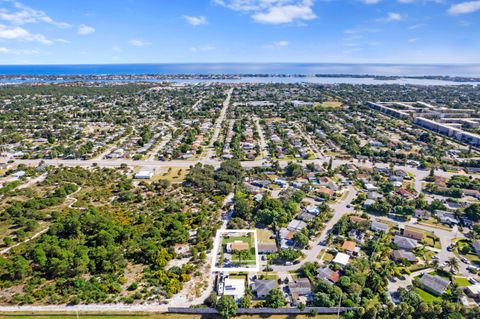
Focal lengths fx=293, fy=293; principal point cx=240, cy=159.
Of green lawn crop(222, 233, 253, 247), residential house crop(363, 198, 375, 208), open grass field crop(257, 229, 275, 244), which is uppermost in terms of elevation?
residential house crop(363, 198, 375, 208)

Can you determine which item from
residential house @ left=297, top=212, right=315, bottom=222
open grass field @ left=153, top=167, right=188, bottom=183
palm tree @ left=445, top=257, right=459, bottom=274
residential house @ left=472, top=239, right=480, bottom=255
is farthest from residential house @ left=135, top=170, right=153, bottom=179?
A: residential house @ left=472, top=239, right=480, bottom=255

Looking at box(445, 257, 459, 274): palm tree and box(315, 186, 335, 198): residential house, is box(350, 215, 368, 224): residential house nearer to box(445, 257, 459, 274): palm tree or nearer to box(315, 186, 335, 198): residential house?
box(315, 186, 335, 198): residential house

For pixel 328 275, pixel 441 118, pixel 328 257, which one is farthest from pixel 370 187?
pixel 441 118

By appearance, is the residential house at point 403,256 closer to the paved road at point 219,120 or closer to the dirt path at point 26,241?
the dirt path at point 26,241

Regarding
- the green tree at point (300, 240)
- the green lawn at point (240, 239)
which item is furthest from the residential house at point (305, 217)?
the green lawn at point (240, 239)

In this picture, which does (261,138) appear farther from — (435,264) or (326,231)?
(435,264)

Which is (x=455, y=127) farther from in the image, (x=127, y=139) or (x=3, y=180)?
(x=3, y=180)
